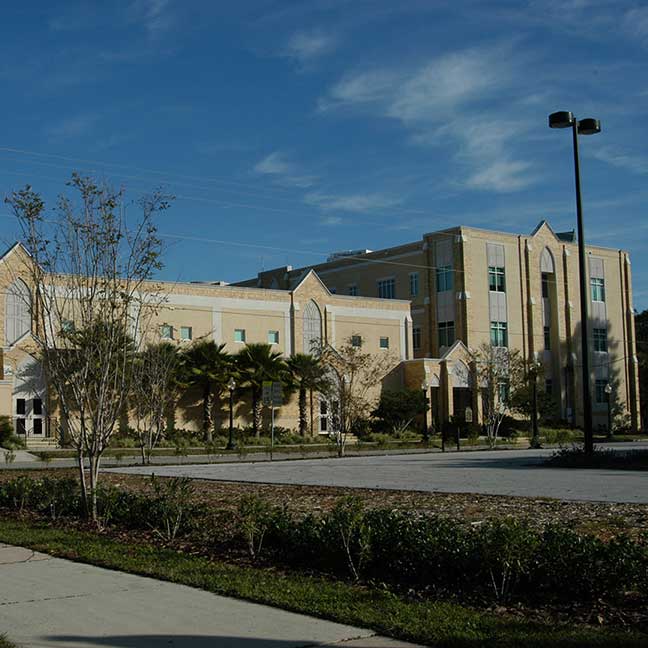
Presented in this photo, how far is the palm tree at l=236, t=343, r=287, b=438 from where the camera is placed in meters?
51.8

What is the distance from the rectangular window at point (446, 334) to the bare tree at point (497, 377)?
300cm

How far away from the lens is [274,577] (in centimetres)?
880

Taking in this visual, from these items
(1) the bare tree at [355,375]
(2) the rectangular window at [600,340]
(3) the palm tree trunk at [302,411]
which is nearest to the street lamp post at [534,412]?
(1) the bare tree at [355,375]

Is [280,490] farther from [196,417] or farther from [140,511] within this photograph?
[196,417]

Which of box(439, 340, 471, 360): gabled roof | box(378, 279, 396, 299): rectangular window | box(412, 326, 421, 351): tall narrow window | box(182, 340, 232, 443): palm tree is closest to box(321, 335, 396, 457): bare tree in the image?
box(439, 340, 471, 360): gabled roof

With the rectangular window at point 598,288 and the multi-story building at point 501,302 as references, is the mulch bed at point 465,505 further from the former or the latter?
the rectangular window at point 598,288

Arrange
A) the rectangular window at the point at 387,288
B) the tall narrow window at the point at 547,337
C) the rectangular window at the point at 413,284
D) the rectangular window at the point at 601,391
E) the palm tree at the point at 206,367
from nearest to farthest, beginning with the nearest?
the palm tree at the point at 206,367 → the rectangular window at the point at 413,284 → the rectangular window at the point at 387,288 → the tall narrow window at the point at 547,337 → the rectangular window at the point at 601,391

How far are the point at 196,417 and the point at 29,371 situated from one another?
33.4 feet

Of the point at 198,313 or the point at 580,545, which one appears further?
the point at 198,313

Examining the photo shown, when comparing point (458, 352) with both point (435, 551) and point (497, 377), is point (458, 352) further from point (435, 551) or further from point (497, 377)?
point (435, 551)

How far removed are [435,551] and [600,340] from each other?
69497mm

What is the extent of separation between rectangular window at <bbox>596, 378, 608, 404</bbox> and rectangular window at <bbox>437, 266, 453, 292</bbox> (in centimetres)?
1660

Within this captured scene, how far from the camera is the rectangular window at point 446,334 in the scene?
2589 inches

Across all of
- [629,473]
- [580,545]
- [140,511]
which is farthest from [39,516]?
[629,473]
